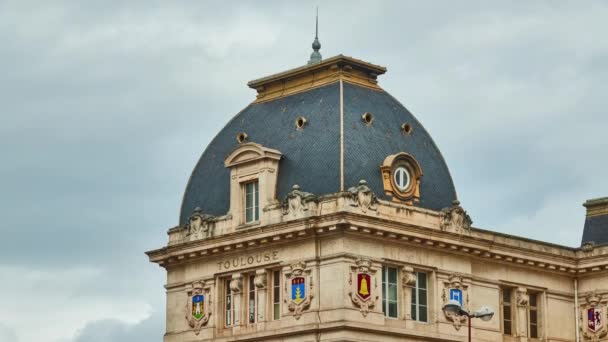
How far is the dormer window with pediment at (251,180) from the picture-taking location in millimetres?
69188

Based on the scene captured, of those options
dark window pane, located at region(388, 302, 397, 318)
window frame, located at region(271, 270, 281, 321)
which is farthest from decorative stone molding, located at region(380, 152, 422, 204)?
window frame, located at region(271, 270, 281, 321)

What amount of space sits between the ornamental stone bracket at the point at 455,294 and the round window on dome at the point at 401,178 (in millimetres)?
4579

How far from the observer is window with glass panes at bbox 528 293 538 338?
7425cm

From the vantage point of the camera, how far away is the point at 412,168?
7006cm

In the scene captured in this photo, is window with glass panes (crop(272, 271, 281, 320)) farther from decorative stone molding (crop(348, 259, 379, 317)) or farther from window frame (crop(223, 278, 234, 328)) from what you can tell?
decorative stone molding (crop(348, 259, 379, 317))

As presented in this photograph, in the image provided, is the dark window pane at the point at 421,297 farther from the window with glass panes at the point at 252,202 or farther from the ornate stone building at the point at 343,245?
the window with glass panes at the point at 252,202

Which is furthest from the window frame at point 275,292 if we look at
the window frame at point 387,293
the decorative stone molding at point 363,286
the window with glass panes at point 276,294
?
the window frame at point 387,293

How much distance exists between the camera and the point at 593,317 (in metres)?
75.8

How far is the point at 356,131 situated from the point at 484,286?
31.5ft

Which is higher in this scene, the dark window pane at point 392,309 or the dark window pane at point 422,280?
the dark window pane at point 422,280

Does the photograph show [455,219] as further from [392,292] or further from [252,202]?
[252,202]

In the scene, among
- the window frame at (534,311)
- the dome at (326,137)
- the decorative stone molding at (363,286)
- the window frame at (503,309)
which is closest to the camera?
the decorative stone molding at (363,286)

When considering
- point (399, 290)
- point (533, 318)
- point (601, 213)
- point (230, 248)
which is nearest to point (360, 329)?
point (399, 290)

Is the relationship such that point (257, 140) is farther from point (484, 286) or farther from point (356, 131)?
point (484, 286)
